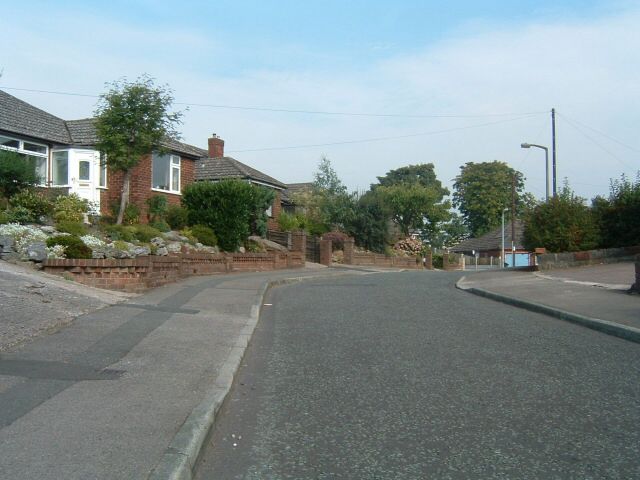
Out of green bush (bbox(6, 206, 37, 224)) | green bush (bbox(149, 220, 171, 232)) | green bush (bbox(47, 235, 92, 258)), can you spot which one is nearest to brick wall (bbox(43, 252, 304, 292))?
green bush (bbox(47, 235, 92, 258))

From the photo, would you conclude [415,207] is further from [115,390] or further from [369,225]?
[115,390]

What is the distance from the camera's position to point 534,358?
8.81 m

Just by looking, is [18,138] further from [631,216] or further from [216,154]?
[631,216]

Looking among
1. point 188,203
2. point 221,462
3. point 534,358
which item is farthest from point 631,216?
point 221,462

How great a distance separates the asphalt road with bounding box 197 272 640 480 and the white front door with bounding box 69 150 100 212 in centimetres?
1641

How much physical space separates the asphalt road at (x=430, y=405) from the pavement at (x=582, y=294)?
541mm

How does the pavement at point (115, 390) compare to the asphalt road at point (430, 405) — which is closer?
the pavement at point (115, 390)

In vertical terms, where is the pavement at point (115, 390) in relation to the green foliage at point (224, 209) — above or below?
below

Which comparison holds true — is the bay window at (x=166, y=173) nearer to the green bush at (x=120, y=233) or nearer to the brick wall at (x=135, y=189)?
the brick wall at (x=135, y=189)

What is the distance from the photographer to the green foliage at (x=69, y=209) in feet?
65.3

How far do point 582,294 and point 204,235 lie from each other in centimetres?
1431

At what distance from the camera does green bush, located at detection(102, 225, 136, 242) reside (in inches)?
772

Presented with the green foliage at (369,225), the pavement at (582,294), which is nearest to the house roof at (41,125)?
the pavement at (582,294)

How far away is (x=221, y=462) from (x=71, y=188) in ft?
73.8
